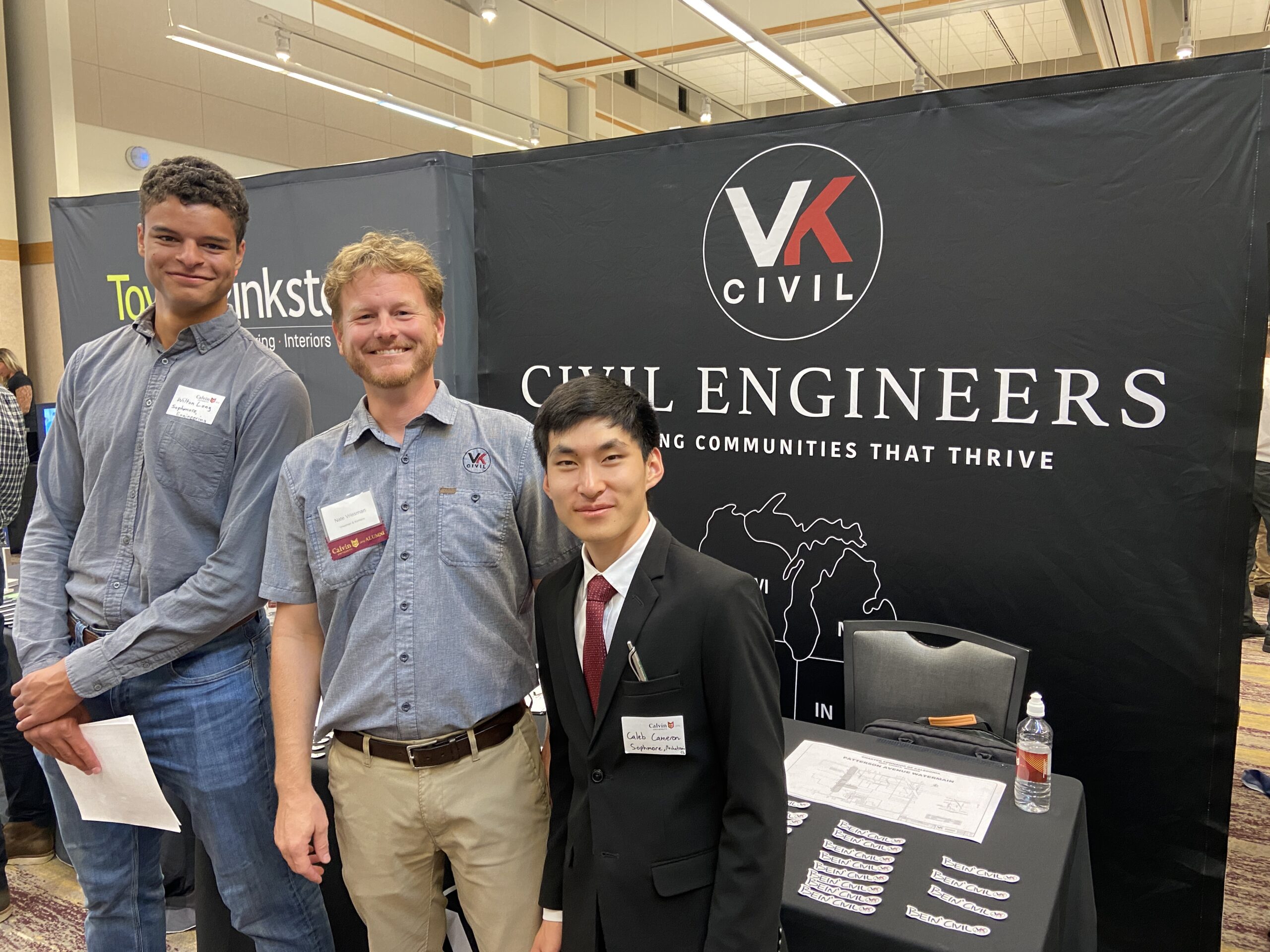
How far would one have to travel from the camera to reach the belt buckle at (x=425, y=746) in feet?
4.27

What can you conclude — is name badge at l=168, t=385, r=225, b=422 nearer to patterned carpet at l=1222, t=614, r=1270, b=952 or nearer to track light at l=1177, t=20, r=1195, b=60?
patterned carpet at l=1222, t=614, r=1270, b=952

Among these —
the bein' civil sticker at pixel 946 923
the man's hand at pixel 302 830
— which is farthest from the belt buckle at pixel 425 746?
the bein' civil sticker at pixel 946 923

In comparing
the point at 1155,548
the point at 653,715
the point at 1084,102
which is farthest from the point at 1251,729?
the point at 653,715

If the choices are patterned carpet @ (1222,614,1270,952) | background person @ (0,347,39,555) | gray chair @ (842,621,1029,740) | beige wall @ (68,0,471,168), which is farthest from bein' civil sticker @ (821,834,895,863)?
beige wall @ (68,0,471,168)

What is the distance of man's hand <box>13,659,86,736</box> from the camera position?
1464mm

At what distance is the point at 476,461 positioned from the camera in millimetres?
1368

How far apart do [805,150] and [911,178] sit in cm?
30

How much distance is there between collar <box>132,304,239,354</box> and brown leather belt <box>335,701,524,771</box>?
74 centimetres

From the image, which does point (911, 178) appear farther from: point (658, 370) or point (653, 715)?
point (653, 715)

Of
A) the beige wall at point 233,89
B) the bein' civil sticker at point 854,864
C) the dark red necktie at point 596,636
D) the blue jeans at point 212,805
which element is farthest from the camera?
the beige wall at point 233,89

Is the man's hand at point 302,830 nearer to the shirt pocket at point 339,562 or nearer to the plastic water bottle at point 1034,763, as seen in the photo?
the shirt pocket at point 339,562

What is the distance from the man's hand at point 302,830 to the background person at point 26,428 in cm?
385

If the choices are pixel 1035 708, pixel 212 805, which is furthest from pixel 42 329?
pixel 1035 708

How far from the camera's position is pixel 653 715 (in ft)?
3.67
